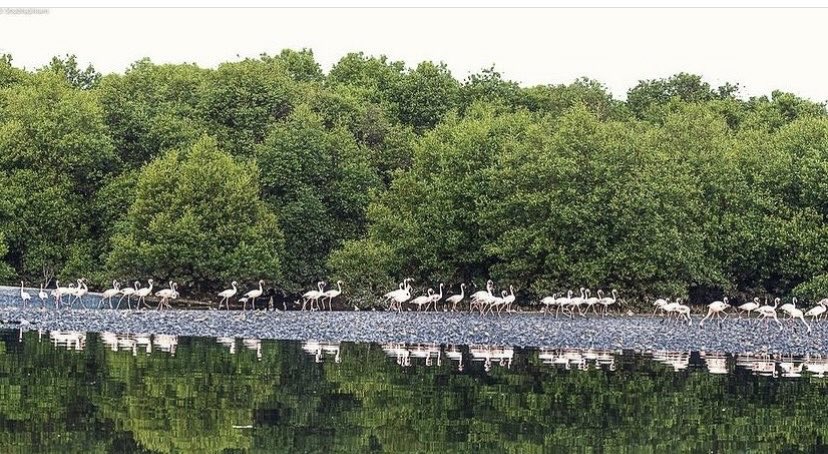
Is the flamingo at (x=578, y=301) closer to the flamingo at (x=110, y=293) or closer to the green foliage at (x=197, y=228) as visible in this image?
the green foliage at (x=197, y=228)

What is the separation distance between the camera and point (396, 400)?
116ft

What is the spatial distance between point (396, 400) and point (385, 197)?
2180 inches

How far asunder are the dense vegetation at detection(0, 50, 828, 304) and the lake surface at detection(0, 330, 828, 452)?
32.9 metres

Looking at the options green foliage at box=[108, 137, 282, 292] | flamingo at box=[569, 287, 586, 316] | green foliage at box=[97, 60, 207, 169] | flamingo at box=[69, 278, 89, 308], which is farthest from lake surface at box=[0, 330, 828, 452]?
green foliage at box=[97, 60, 207, 169]

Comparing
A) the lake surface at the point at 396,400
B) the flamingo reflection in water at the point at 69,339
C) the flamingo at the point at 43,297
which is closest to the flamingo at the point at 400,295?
the flamingo at the point at 43,297

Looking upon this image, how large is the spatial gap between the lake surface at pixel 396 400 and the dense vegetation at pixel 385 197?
1296 inches

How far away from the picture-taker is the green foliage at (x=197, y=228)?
285 feet

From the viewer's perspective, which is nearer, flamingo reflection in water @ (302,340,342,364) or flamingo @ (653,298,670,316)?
flamingo reflection in water @ (302,340,342,364)

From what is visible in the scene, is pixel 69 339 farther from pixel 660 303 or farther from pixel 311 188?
pixel 311 188

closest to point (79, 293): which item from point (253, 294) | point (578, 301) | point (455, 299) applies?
point (253, 294)

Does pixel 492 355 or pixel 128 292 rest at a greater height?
pixel 128 292

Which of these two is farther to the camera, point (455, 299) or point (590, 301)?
point (455, 299)

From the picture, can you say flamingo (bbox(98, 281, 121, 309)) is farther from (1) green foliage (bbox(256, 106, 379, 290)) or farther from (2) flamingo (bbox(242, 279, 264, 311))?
(1) green foliage (bbox(256, 106, 379, 290))

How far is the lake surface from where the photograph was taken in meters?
29.3
